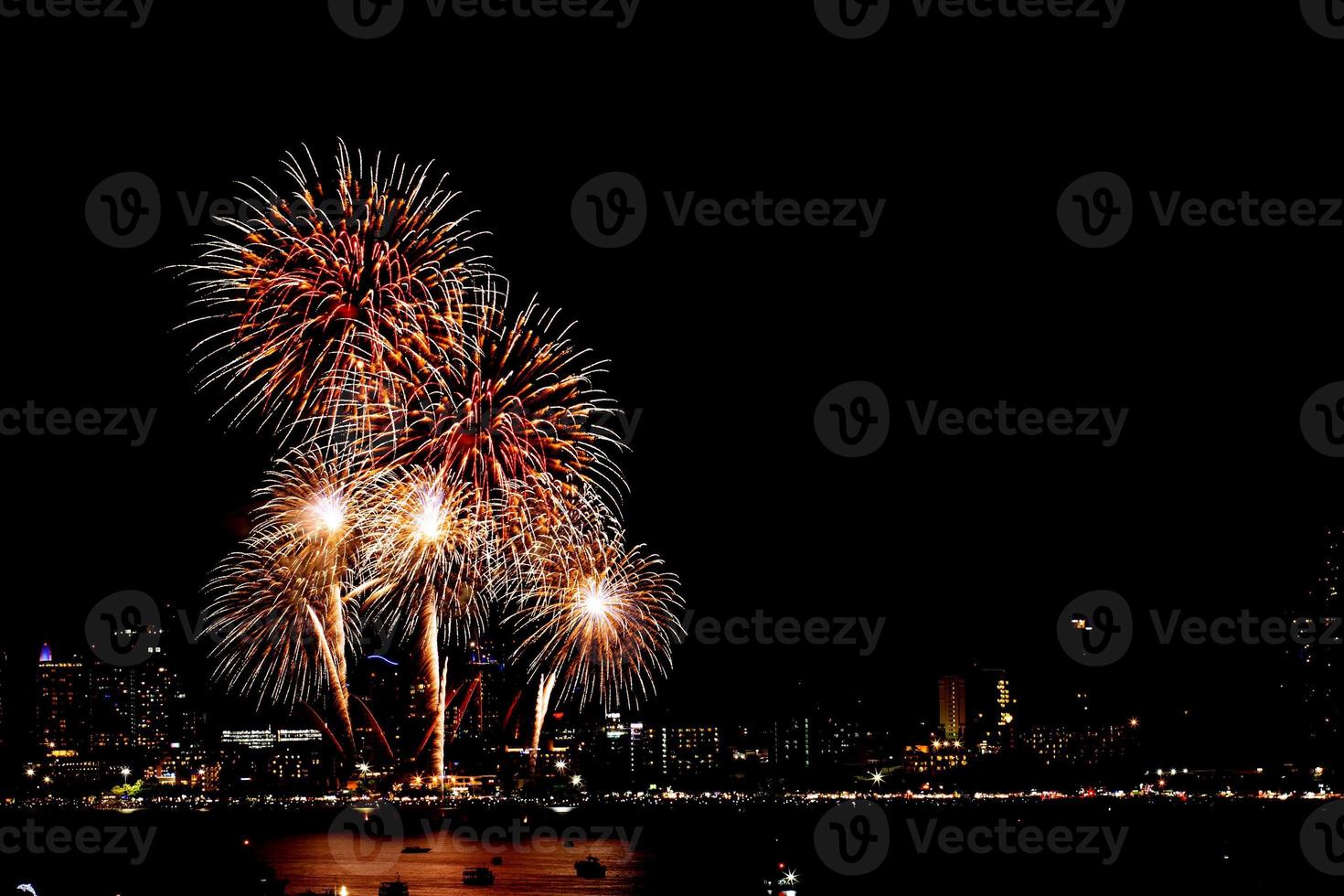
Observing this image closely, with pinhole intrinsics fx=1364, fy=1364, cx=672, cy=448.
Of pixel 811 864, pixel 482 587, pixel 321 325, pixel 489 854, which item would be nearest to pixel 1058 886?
pixel 811 864

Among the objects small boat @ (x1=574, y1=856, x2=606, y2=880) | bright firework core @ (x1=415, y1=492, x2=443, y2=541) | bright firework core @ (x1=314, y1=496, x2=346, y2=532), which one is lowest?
small boat @ (x1=574, y1=856, x2=606, y2=880)

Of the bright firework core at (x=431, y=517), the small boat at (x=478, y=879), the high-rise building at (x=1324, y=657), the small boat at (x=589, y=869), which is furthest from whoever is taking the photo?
the high-rise building at (x=1324, y=657)

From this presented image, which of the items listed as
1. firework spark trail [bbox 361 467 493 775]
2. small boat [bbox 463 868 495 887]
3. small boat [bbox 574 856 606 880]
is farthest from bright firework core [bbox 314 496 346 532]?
small boat [bbox 574 856 606 880]

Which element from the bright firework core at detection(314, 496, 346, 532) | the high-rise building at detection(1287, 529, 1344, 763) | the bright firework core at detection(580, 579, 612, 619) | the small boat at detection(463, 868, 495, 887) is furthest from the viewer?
the high-rise building at detection(1287, 529, 1344, 763)

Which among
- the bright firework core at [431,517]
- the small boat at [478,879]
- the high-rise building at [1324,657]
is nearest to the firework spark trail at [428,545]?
the bright firework core at [431,517]

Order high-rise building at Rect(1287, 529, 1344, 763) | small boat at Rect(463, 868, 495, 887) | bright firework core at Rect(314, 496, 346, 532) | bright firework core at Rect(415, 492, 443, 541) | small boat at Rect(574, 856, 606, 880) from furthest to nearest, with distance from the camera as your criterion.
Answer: high-rise building at Rect(1287, 529, 1344, 763), small boat at Rect(574, 856, 606, 880), small boat at Rect(463, 868, 495, 887), bright firework core at Rect(314, 496, 346, 532), bright firework core at Rect(415, 492, 443, 541)

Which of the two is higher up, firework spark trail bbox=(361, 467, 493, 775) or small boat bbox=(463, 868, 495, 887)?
firework spark trail bbox=(361, 467, 493, 775)

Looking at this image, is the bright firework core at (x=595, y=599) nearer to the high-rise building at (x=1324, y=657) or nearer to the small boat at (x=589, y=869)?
the small boat at (x=589, y=869)

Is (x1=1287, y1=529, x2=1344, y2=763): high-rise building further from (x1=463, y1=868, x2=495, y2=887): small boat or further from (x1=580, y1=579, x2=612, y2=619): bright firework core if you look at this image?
(x1=580, y1=579, x2=612, y2=619): bright firework core

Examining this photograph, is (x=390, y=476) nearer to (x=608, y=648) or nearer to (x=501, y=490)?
(x=501, y=490)

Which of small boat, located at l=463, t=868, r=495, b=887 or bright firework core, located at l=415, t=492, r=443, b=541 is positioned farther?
small boat, located at l=463, t=868, r=495, b=887

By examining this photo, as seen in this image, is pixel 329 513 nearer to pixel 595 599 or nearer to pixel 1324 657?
pixel 595 599
